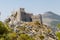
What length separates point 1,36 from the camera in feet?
141

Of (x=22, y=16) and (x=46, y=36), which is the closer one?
(x=46, y=36)

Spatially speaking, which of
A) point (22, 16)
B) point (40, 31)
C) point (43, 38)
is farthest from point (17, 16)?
point (43, 38)

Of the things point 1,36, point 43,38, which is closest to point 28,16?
point 43,38

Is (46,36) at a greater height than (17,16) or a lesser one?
lesser

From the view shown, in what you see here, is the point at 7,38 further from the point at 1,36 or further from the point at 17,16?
the point at 17,16

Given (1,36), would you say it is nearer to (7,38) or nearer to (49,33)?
(7,38)

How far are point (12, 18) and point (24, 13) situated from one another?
28.1 ft

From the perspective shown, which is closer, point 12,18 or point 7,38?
point 7,38

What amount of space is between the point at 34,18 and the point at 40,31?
1675 cm

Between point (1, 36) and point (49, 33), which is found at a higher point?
point (1, 36)

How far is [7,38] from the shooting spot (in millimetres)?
41750

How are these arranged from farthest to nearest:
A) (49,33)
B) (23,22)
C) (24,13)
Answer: (24,13) → (23,22) → (49,33)

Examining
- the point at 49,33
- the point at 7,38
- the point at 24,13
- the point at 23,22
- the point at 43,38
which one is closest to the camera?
the point at 7,38

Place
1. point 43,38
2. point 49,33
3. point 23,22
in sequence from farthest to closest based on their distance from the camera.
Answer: point 23,22 < point 49,33 < point 43,38
